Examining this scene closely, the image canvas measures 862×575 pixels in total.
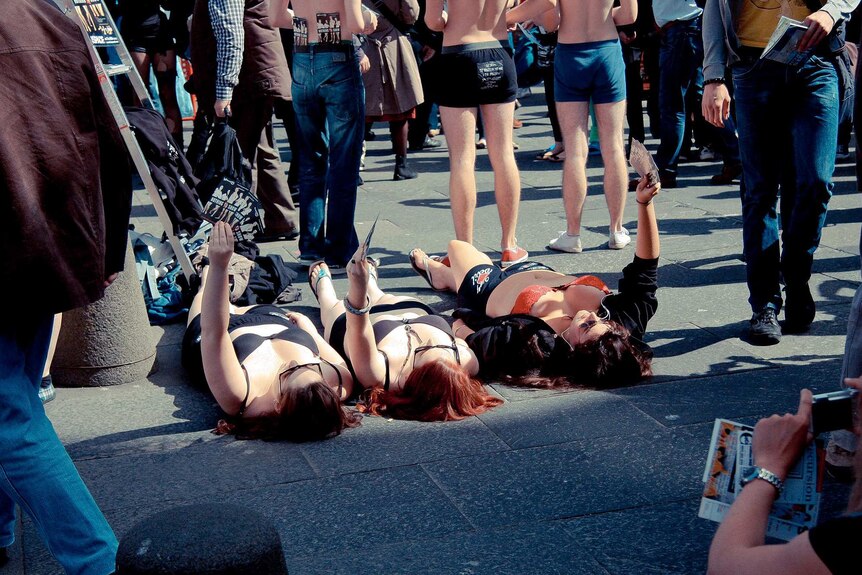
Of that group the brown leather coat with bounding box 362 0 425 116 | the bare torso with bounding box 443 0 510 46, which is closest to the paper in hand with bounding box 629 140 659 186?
the bare torso with bounding box 443 0 510 46

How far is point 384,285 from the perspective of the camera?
21.2ft

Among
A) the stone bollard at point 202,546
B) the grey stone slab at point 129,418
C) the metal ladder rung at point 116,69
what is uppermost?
the metal ladder rung at point 116,69

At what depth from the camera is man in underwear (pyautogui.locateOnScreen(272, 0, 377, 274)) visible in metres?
6.28

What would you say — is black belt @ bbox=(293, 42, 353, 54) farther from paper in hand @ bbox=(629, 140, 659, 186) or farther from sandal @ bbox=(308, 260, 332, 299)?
paper in hand @ bbox=(629, 140, 659, 186)

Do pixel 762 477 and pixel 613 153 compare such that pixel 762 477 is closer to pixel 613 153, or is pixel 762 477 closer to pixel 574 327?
pixel 574 327

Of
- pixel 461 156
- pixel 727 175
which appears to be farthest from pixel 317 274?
pixel 727 175

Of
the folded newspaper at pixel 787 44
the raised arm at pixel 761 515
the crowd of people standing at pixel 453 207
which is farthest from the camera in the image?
the folded newspaper at pixel 787 44

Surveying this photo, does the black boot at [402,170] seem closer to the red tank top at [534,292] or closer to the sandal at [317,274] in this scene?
the sandal at [317,274]

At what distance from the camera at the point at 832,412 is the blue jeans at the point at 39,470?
6.13 feet

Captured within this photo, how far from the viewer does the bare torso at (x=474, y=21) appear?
6344mm

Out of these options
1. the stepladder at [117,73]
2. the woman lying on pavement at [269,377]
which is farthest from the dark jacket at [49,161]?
the stepladder at [117,73]

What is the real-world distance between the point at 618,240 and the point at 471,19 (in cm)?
178

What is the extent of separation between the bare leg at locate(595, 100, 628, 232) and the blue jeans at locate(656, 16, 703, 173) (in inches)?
71.2

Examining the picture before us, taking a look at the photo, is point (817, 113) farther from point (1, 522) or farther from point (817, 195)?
point (1, 522)
